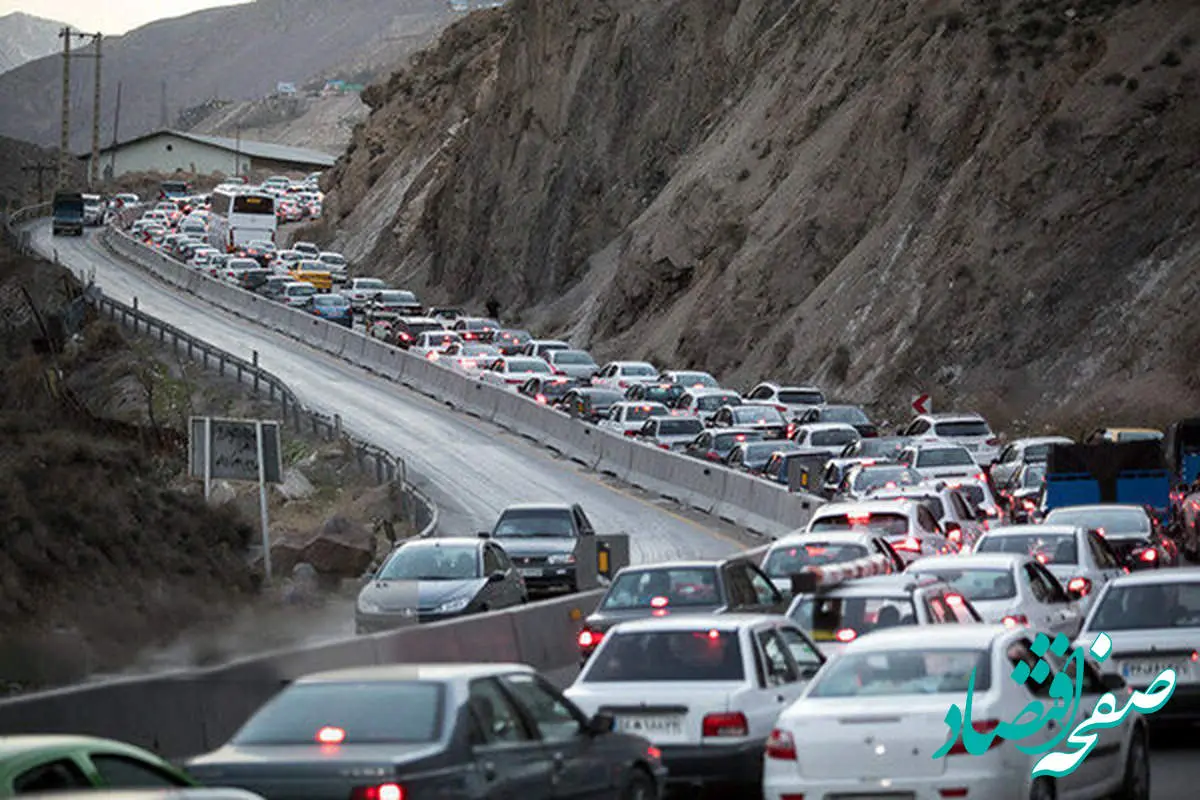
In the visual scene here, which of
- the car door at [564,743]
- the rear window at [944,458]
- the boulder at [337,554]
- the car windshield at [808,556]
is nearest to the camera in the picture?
the car door at [564,743]

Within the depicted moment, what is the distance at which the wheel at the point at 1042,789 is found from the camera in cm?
1401

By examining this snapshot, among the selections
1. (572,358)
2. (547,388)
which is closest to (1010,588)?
(547,388)

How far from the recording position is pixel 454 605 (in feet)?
94.9

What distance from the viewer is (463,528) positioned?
1845 inches

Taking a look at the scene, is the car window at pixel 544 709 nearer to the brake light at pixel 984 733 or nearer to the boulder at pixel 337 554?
the brake light at pixel 984 733

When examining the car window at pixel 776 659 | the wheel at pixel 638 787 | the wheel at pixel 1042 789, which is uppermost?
the car window at pixel 776 659

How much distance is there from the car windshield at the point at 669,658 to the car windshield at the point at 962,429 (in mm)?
35373

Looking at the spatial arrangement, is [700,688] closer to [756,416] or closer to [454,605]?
[454,605]

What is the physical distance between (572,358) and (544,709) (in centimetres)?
6068

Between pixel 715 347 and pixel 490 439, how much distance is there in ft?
55.4

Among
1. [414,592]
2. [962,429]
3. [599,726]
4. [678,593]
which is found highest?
[599,726]

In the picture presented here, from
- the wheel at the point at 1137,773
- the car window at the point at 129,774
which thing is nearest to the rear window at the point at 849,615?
the wheel at the point at 1137,773

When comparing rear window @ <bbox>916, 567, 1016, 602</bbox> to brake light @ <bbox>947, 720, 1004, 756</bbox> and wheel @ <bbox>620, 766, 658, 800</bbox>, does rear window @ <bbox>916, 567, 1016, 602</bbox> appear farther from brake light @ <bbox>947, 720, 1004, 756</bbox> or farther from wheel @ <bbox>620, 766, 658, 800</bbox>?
brake light @ <bbox>947, 720, 1004, 756</bbox>

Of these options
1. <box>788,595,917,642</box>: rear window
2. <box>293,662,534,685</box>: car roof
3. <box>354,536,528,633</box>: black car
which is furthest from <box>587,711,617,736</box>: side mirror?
<box>354,536,528,633</box>: black car
